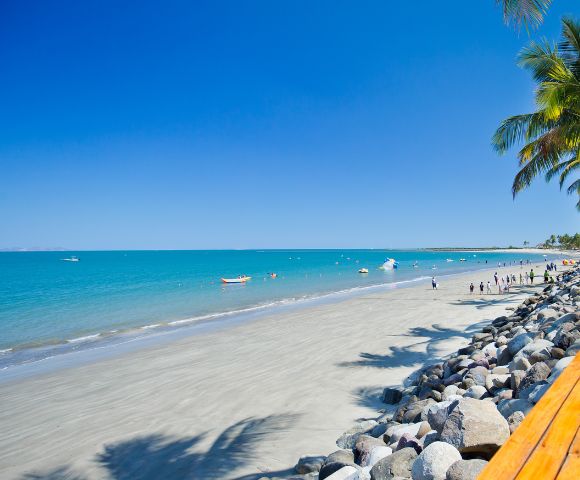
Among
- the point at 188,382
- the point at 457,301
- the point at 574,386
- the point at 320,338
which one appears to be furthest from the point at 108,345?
the point at 457,301

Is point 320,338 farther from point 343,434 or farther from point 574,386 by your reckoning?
point 574,386

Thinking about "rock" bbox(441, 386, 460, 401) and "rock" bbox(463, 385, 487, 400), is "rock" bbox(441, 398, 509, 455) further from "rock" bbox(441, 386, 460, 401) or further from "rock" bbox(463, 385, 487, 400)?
"rock" bbox(441, 386, 460, 401)

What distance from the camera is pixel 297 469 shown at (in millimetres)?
4816

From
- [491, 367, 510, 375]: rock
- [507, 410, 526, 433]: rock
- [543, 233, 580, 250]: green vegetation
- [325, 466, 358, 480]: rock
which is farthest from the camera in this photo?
[543, 233, 580, 250]: green vegetation

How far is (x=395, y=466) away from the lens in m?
3.09

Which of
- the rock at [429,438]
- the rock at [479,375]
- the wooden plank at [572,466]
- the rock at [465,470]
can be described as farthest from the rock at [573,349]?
the wooden plank at [572,466]

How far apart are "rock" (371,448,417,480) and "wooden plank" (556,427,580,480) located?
5.92ft

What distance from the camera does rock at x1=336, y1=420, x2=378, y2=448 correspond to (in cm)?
530

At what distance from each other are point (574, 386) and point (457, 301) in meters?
22.8

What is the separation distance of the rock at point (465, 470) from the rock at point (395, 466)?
24.1 inches

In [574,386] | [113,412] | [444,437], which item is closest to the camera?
[574,386]

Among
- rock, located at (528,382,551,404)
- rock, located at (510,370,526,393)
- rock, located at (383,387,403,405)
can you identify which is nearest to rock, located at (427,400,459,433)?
rock, located at (528,382,551,404)

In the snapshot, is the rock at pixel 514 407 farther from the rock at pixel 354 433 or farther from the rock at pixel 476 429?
the rock at pixel 354 433

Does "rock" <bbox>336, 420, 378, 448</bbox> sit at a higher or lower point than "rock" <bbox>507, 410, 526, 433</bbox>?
lower
